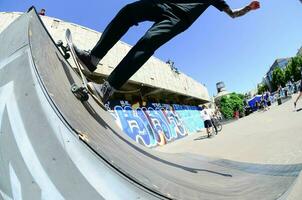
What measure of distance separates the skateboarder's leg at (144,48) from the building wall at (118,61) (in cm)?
982

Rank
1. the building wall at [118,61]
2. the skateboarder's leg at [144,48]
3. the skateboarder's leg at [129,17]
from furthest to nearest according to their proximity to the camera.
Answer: the building wall at [118,61], the skateboarder's leg at [129,17], the skateboarder's leg at [144,48]

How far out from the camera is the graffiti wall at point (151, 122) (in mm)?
13703

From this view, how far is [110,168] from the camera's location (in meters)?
1.14

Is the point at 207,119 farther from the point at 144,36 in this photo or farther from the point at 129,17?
the point at 144,36

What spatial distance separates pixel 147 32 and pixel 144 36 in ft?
0.13

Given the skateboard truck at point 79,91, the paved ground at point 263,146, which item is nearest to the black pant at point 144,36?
the skateboard truck at point 79,91

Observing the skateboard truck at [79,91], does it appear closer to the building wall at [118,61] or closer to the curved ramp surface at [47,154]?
the curved ramp surface at [47,154]

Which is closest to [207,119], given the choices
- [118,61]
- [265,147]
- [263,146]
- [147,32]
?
[118,61]

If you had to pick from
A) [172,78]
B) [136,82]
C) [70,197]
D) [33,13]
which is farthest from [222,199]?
[172,78]

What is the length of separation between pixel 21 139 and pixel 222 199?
100 cm

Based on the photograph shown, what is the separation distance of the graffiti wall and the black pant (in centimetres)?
1083

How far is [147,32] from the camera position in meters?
1.99

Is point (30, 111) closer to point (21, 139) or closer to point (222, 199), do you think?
point (21, 139)

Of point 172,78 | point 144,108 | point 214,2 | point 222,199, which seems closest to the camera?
point 222,199
